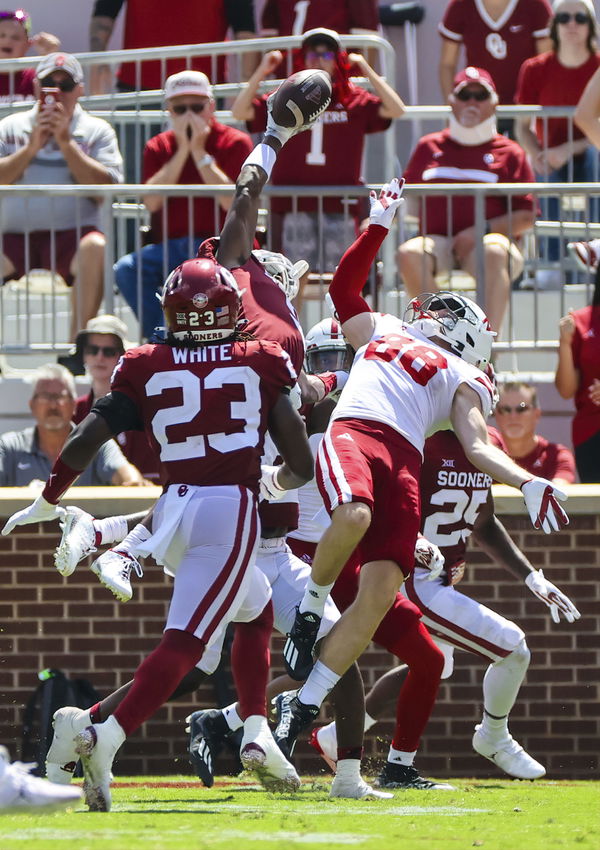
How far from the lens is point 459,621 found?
26.3 ft

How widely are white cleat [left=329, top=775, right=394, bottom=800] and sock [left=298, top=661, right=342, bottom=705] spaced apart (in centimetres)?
58

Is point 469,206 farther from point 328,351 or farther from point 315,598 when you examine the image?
point 315,598

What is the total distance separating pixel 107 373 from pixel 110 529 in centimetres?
304

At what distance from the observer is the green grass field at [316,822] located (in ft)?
17.6

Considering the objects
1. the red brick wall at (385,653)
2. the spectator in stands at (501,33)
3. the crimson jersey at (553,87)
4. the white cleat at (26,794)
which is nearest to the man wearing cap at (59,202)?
the red brick wall at (385,653)

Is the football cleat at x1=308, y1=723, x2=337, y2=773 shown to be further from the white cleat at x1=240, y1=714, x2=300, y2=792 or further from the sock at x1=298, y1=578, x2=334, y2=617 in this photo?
the sock at x1=298, y1=578, x2=334, y2=617

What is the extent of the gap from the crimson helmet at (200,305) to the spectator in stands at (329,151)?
413 cm

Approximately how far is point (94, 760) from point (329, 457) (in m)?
1.54

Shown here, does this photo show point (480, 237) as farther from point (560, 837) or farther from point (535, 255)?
point (560, 837)

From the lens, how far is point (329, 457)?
7070 mm

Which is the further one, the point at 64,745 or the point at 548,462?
the point at 548,462

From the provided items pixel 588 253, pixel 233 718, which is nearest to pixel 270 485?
pixel 233 718

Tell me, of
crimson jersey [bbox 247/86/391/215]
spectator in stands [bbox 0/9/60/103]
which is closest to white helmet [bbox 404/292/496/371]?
crimson jersey [bbox 247/86/391/215]

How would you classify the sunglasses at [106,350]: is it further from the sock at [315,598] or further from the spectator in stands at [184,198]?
the sock at [315,598]
